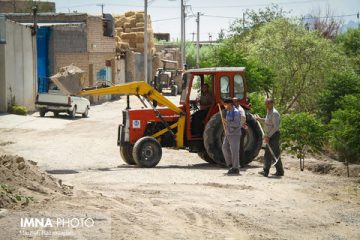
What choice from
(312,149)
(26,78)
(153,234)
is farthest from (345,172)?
(26,78)

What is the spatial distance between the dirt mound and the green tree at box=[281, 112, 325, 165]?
10.2 metres

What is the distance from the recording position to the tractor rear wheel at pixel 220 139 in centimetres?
1667

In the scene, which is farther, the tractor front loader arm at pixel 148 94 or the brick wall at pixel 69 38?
the brick wall at pixel 69 38

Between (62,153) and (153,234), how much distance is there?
38.7 feet

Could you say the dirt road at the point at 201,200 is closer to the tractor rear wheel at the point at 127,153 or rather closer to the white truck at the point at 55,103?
the tractor rear wheel at the point at 127,153

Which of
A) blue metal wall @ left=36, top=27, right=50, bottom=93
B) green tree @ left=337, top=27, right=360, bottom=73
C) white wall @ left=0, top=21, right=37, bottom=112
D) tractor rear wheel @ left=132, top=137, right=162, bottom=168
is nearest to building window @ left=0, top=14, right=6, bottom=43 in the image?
white wall @ left=0, top=21, right=37, bottom=112

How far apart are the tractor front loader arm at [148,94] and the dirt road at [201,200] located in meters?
0.88

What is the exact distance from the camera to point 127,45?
5950 centimetres

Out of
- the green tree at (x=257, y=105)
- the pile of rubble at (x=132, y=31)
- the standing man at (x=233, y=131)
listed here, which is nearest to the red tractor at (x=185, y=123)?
the standing man at (x=233, y=131)

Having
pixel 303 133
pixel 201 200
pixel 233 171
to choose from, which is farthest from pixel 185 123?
pixel 201 200

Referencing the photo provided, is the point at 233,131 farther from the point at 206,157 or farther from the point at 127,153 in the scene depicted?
the point at 127,153

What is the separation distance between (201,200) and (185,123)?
5.74 m

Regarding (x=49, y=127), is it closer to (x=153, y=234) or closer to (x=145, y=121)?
(x=145, y=121)

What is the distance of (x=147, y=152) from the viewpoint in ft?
54.5
